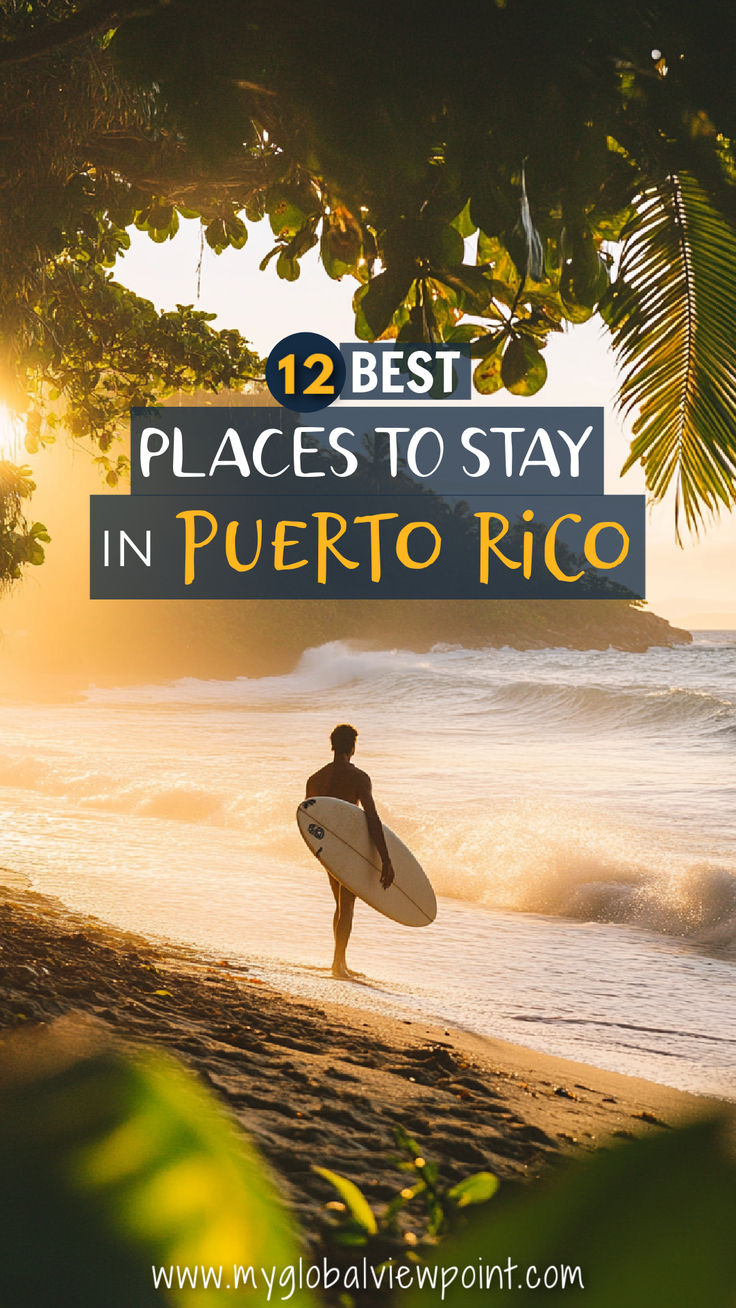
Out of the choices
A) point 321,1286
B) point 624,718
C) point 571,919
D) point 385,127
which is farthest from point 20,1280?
point 624,718

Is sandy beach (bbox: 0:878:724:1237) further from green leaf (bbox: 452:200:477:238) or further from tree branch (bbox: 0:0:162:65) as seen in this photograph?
tree branch (bbox: 0:0:162:65)

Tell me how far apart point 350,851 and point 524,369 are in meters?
3.52

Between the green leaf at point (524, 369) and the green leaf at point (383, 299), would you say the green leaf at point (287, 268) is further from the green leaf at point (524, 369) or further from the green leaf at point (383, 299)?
the green leaf at point (524, 369)

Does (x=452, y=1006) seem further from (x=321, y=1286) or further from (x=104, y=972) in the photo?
(x=321, y=1286)

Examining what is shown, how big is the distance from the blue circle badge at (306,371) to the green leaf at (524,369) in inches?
74.6

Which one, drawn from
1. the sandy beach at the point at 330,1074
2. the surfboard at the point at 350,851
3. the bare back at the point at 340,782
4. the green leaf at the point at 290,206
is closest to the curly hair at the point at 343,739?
the bare back at the point at 340,782

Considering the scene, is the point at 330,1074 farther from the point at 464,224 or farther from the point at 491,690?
the point at 491,690

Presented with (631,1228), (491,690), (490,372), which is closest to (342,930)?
(490,372)

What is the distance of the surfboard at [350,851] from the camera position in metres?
5.82

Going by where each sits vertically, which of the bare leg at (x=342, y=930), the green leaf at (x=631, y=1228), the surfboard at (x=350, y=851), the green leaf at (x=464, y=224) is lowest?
the bare leg at (x=342, y=930)

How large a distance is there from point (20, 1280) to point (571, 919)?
7.55 metres

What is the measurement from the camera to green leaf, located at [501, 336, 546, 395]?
120 inches

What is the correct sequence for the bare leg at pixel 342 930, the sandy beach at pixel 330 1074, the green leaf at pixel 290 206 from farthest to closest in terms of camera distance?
the bare leg at pixel 342 930 < the green leaf at pixel 290 206 < the sandy beach at pixel 330 1074

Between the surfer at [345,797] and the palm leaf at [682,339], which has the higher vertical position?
the palm leaf at [682,339]
